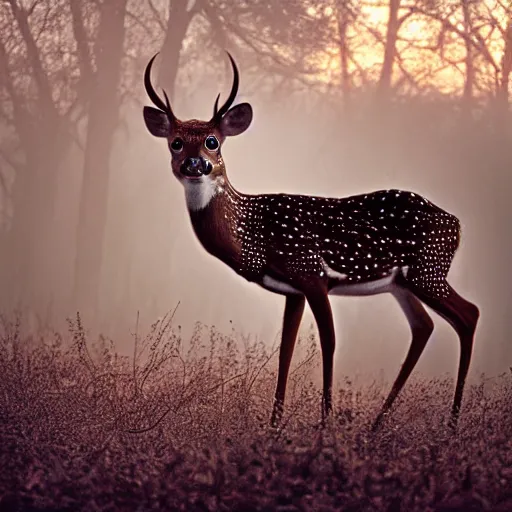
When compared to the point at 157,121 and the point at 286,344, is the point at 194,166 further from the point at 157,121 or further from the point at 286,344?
the point at 286,344

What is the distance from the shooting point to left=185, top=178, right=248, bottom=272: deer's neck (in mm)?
3256

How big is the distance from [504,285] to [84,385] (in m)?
2.36

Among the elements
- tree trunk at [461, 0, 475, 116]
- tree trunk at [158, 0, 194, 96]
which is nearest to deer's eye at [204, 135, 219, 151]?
tree trunk at [158, 0, 194, 96]

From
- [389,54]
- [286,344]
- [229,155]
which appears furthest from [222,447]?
[389,54]

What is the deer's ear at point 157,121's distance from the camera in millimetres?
3361

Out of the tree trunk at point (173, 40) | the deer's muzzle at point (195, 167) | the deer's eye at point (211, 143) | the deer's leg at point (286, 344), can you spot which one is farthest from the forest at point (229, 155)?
the deer's muzzle at point (195, 167)

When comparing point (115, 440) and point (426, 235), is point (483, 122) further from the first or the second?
point (115, 440)

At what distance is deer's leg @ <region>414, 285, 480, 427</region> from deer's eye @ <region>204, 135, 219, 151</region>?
108cm

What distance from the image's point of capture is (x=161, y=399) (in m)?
3.63

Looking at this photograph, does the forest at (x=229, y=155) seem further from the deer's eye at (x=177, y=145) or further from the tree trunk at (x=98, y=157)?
the deer's eye at (x=177, y=145)

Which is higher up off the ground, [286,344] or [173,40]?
[173,40]

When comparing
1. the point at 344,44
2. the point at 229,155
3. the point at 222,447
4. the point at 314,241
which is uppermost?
the point at 344,44

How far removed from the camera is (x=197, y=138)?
3.24 metres

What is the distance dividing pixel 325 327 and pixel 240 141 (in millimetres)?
1502
